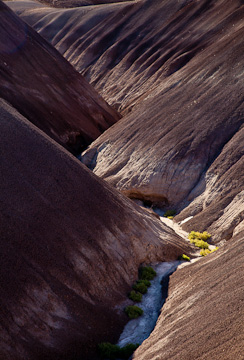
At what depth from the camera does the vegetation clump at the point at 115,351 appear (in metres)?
12.5

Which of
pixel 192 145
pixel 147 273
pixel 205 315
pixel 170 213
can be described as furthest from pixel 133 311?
pixel 192 145

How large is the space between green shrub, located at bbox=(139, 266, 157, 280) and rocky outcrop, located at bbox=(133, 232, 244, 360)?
1.17m

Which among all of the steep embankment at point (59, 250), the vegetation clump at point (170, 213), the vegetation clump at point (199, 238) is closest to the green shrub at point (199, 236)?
the vegetation clump at point (199, 238)

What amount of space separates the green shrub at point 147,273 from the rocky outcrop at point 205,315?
117 cm

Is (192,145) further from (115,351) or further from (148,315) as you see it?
(115,351)

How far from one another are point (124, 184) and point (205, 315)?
16.6m

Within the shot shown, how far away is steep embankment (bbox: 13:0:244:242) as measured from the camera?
80.4ft

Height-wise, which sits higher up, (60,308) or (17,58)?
(17,58)

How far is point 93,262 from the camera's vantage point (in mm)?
15172

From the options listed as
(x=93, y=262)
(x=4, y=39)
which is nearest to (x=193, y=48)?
(x=4, y=39)

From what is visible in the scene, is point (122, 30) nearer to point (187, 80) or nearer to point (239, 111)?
point (187, 80)

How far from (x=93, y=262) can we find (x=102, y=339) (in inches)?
110

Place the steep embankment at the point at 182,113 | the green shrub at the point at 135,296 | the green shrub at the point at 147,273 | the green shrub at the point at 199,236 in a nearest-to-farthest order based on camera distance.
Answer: the green shrub at the point at 135,296, the green shrub at the point at 147,273, the green shrub at the point at 199,236, the steep embankment at the point at 182,113

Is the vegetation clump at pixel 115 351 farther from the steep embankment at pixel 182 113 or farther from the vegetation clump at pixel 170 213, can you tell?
the vegetation clump at pixel 170 213
